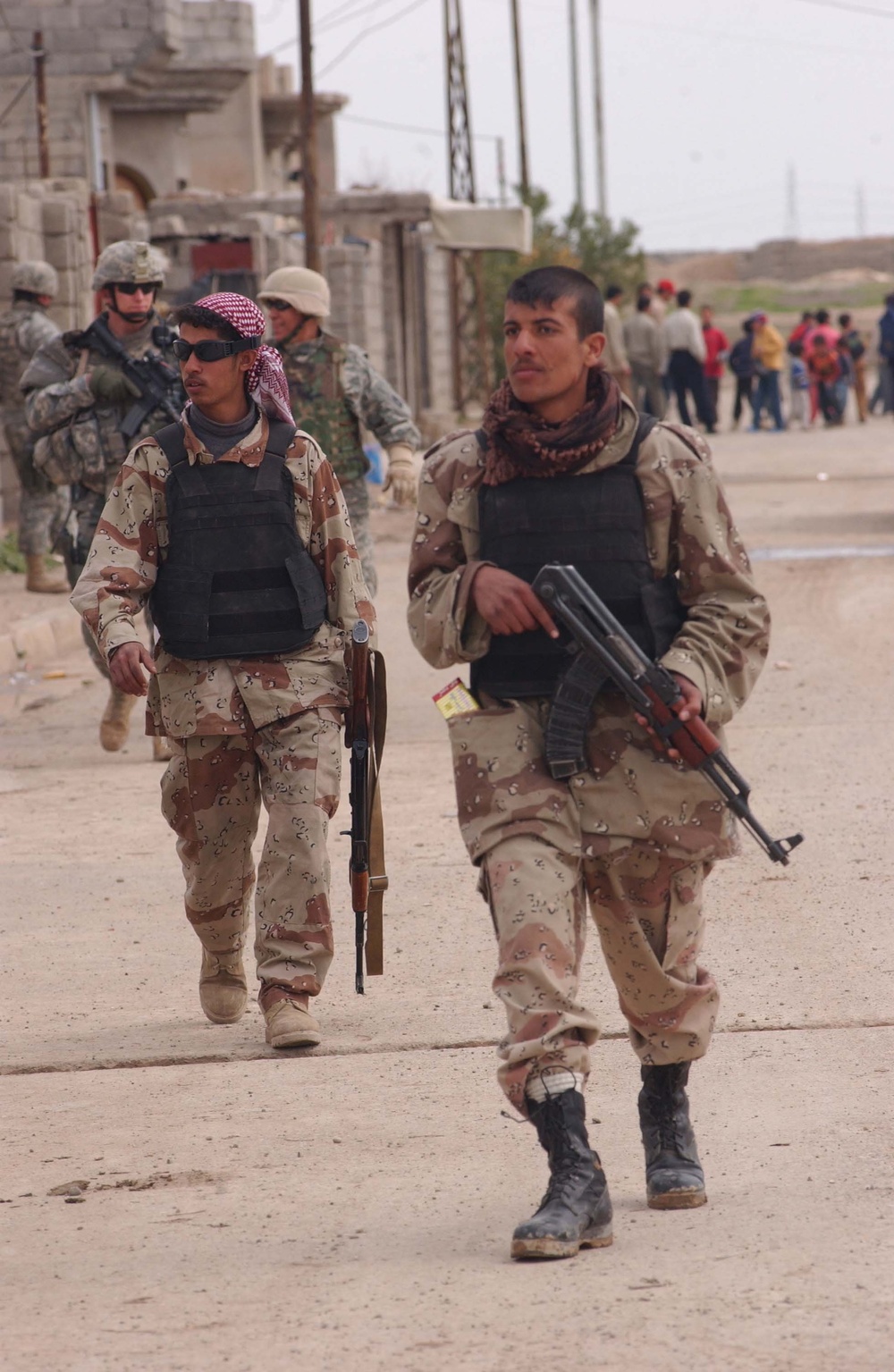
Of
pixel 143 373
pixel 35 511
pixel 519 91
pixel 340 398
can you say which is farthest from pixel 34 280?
pixel 519 91

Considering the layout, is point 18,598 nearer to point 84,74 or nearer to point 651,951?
point 651,951

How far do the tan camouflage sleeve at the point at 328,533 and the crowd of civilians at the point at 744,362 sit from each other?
19289 mm

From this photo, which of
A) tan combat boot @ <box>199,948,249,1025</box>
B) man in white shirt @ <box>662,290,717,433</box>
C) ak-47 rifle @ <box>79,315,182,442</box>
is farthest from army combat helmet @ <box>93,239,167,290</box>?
man in white shirt @ <box>662,290,717,433</box>

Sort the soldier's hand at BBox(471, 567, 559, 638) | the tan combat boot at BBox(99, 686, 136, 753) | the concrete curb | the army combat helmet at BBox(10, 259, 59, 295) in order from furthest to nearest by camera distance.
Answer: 1. the army combat helmet at BBox(10, 259, 59, 295)
2. the concrete curb
3. the tan combat boot at BBox(99, 686, 136, 753)
4. the soldier's hand at BBox(471, 567, 559, 638)

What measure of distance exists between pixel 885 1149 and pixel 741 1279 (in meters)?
0.77

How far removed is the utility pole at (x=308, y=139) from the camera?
18.2 meters

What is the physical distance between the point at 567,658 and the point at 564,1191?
2.92 feet

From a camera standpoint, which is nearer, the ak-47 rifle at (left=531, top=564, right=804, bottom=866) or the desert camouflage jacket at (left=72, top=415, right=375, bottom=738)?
the ak-47 rifle at (left=531, top=564, right=804, bottom=866)

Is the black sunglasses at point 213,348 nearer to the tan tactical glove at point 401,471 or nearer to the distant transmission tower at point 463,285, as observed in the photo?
the tan tactical glove at point 401,471

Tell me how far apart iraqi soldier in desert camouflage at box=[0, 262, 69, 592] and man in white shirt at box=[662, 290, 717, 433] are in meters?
14.3

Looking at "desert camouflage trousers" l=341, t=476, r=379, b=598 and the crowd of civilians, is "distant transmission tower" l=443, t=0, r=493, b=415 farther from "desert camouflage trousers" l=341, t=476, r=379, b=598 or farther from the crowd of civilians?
"desert camouflage trousers" l=341, t=476, r=379, b=598

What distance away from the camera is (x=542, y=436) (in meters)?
3.61

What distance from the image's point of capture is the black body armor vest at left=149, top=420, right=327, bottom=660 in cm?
482

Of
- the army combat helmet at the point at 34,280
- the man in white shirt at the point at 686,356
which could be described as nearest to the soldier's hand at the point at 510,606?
the army combat helmet at the point at 34,280
